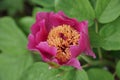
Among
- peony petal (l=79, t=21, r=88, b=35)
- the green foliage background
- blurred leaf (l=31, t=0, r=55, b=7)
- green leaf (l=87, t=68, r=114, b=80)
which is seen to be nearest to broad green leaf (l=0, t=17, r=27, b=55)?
the green foliage background

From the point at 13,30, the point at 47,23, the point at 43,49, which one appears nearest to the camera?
the point at 43,49

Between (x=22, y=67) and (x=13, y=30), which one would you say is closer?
(x=22, y=67)

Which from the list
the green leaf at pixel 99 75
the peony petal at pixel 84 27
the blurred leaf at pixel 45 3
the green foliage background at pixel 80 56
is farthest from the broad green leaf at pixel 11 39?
the peony petal at pixel 84 27

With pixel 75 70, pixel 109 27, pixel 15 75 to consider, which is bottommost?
pixel 15 75

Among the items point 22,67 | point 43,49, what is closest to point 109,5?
point 43,49

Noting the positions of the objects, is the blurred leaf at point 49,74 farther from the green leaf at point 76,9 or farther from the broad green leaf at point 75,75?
the green leaf at point 76,9

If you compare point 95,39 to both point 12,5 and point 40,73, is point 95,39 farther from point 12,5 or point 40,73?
point 12,5

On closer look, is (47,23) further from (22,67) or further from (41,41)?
(22,67)
